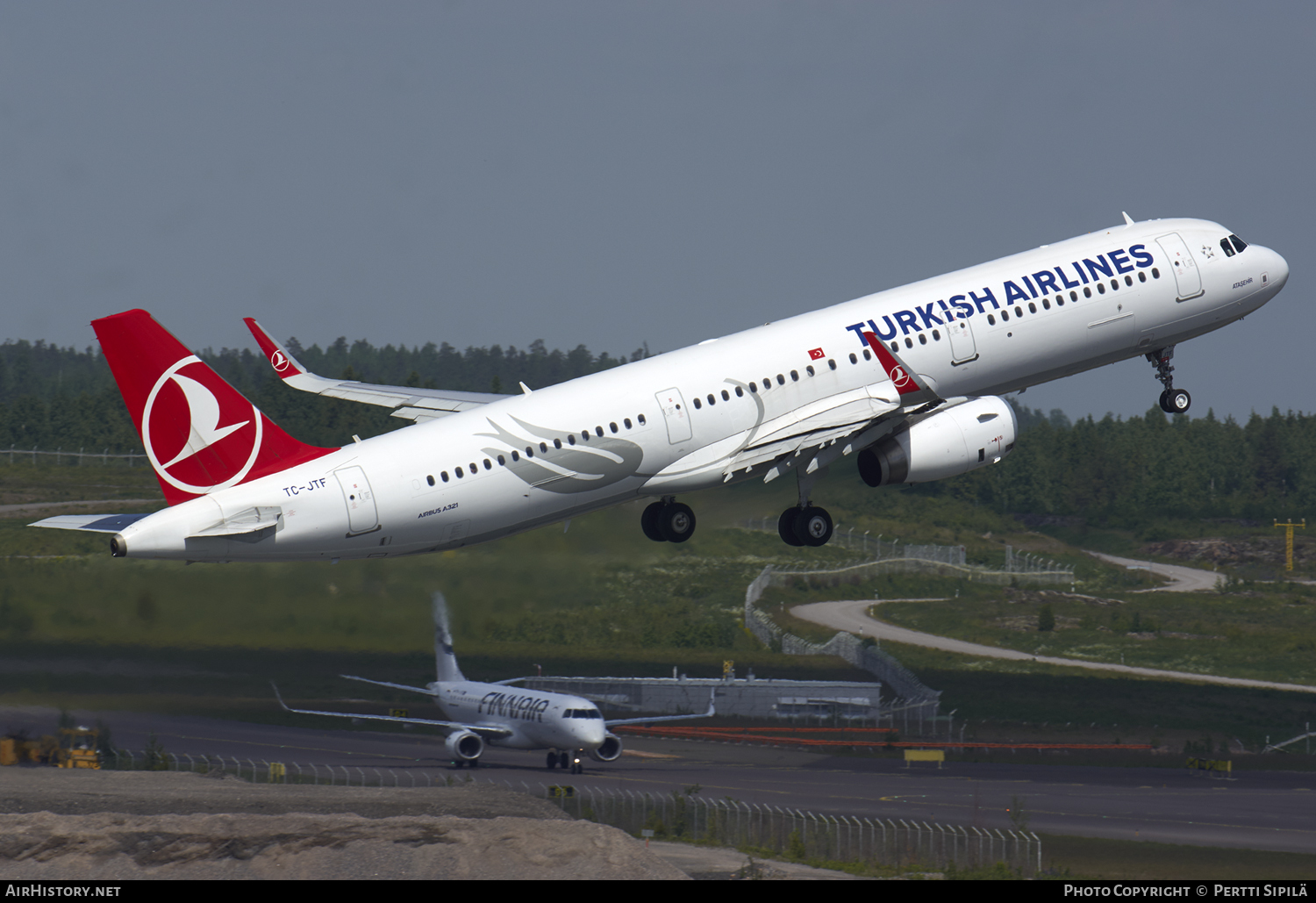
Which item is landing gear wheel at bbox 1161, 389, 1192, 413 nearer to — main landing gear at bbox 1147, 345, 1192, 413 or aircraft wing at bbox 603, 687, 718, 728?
main landing gear at bbox 1147, 345, 1192, 413

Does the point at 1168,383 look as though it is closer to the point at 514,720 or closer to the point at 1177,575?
the point at 514,720

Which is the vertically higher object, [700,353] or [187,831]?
[700,353]

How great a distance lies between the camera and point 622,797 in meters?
63.1

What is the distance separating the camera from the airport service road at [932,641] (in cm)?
9888

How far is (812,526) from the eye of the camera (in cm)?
4353

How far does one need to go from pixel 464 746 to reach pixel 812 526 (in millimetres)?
36678

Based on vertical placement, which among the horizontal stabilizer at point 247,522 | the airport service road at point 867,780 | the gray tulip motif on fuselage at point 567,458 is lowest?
the airport service road at point 867,780

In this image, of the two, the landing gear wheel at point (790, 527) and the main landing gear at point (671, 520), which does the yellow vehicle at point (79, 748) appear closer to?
the main landing gear at point (671, 520)

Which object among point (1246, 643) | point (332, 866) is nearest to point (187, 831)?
point (332, 866)

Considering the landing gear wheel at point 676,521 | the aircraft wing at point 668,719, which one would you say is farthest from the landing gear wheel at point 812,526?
the aircraft wing at point 668,719

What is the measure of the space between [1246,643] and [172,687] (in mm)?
74771

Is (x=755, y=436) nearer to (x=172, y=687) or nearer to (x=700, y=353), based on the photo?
(x=700, y=353)

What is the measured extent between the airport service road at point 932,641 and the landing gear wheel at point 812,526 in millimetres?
60572

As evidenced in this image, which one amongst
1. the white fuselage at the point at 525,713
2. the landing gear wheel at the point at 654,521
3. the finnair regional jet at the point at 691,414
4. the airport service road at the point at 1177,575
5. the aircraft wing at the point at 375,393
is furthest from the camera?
the airport service road at the point at 1177,575
